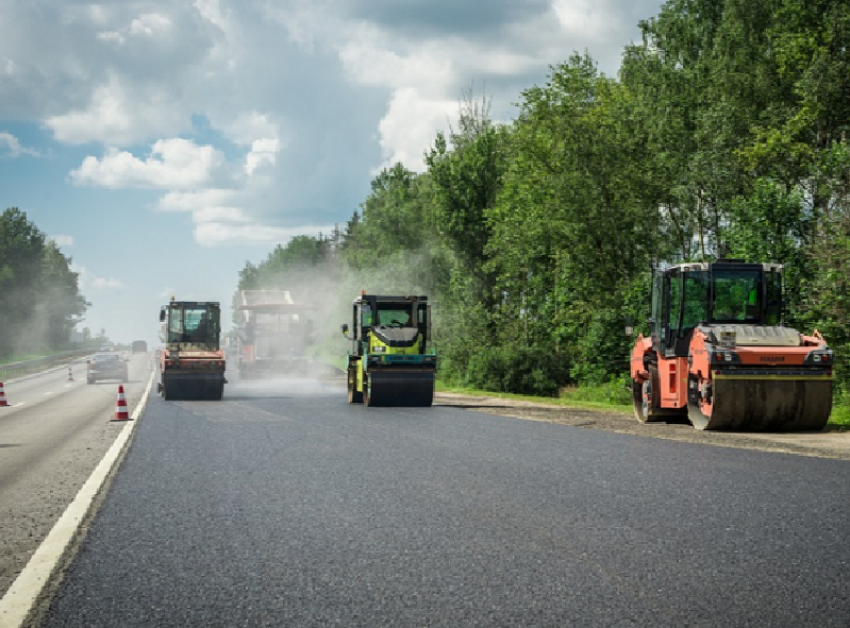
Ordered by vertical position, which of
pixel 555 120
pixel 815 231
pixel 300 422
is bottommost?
pixel 300 422

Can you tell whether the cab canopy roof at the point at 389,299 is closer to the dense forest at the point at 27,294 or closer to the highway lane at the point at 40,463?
the highway lane at the point at 40,463

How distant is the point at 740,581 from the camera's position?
6.31m

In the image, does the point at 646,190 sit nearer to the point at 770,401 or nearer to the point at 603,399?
the point at 603,399

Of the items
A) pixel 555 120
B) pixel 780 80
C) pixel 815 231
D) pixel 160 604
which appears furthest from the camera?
pixel 555 120

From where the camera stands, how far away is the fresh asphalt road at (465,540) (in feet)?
18.5

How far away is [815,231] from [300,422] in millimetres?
16373

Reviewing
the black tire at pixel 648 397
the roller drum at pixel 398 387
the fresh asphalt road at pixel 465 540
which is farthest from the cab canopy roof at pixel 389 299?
the fresh asphalt road at pixel 465 540

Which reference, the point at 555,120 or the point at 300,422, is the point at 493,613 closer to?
the point at 300,422

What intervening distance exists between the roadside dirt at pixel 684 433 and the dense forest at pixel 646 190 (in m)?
6.53

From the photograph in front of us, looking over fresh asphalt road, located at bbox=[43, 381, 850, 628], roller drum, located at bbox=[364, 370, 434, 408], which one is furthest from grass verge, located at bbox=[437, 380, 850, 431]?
fresh asphalt road, located at bbox=[43, 381, 850, 628]

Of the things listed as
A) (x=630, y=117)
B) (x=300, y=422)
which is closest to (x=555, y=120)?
(x=630, y=117)

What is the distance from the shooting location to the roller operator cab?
18.0 metres

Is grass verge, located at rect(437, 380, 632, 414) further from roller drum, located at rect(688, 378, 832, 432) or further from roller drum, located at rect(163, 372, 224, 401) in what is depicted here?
roller drum, located at rect(163, 372, 224, 401)

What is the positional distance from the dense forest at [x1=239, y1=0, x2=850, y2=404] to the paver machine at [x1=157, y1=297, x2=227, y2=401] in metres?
12.1
